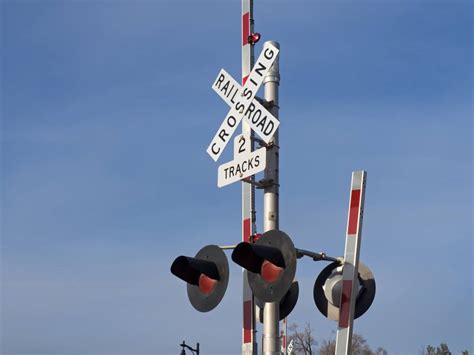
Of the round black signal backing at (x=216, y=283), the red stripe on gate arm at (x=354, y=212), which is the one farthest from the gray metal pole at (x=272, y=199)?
the red stripe on gate arm at (x=354, y=212)

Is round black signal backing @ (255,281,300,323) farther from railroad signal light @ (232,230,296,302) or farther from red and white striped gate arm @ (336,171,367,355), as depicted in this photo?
red and white striped gate arm @ (336,171,367,355)

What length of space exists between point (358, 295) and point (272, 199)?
1.27m

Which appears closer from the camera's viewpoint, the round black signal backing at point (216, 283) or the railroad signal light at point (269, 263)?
the railroad signal light at point (269, 263)

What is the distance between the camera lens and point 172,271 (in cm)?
724

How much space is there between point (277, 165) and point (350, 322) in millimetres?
1759

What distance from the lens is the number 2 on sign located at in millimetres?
7294

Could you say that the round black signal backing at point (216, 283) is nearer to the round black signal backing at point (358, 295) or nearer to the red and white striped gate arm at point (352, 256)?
the round black signal backing at point (358, 295)

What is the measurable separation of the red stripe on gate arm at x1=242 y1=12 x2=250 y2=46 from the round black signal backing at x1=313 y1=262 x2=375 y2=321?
8.47ft

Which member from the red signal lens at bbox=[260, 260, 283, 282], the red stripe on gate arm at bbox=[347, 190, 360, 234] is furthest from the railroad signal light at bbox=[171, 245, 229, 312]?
the red stripe on gate arm at bbox=[347, 190, 360, 234]

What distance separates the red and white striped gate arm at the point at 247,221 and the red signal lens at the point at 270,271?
77 centimetres

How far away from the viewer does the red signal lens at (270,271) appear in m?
6.48

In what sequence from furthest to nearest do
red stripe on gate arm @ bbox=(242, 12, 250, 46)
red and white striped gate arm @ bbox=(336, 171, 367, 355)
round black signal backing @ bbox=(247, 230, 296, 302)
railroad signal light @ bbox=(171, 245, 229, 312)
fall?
red stripe on gate arm @ bbox=(242, 12, 250, 46), railroad signal light @ bbox=(171, 245, 229, 312), round black signal backing @ bbox=(247, 230, 296, 302), red and white striped gate arm @ bbox=(336, 171, 367, 355)

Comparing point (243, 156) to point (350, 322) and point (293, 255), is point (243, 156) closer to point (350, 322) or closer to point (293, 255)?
point (293, 255)

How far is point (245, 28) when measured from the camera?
8.03 meters
